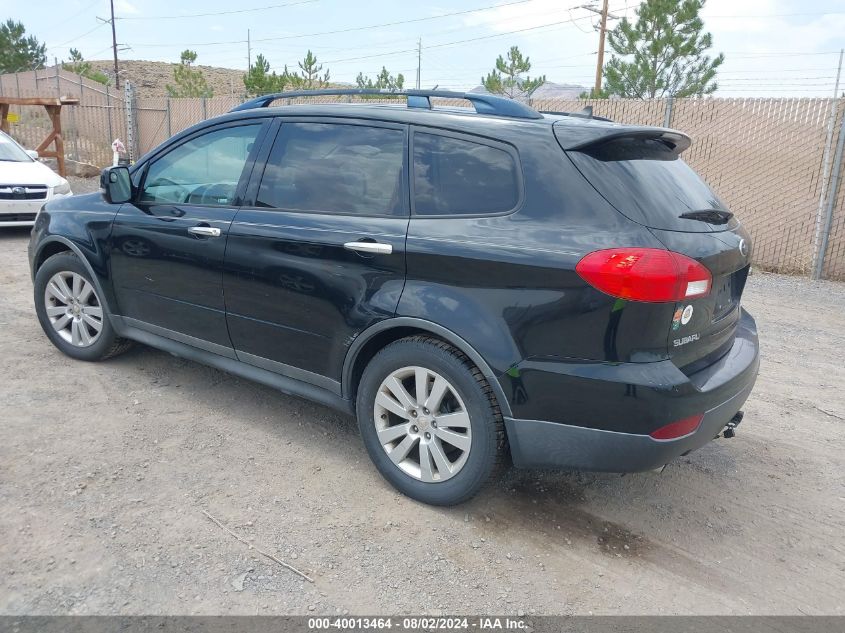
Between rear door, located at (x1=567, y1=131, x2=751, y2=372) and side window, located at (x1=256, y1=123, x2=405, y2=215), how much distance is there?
0.90 m

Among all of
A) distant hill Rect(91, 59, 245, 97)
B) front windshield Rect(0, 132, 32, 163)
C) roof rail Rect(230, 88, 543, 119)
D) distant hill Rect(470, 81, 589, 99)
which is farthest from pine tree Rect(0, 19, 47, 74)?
roof rail Rect(230, 88, 543, 119)

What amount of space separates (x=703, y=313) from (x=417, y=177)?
4.53 feet

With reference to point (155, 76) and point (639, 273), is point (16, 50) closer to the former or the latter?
point (155, 76)

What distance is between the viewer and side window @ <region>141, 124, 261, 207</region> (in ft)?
12.6

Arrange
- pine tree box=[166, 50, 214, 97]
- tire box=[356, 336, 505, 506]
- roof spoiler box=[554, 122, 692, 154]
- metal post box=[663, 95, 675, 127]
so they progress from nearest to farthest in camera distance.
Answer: roof spoiler box=[554, 122, 692, 154], tire box=[356, 336, 505, 506], metal post box=[663, 95, 675, 127], pine tree box=[166, 50, 214, 97]

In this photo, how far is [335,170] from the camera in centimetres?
342

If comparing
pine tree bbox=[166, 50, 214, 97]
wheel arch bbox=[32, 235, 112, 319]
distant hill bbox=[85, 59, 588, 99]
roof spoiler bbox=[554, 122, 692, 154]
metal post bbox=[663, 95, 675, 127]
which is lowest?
wheel arch bbox=[32, 235, 112, 319]

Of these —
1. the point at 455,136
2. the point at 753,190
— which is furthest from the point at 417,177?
the point at 753,190

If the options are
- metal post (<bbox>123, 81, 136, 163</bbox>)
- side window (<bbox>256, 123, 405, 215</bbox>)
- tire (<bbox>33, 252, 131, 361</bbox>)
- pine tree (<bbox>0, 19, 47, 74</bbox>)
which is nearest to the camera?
side window (<bbox>256, 123, 405, 215</bbox>)

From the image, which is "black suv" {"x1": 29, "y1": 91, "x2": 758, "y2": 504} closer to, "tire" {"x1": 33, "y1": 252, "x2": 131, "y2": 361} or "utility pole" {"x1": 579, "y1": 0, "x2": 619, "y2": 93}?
"tire" {"x1": 33, "y1": 252, "x2": 131, "y2": 361}

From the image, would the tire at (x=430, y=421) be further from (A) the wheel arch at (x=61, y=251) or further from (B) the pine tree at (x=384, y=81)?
(B) the pine tree at (x=384, y=81)

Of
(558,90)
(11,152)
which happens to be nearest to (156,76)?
(558,90)

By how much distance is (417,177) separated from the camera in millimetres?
3143

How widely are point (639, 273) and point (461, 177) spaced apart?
36.3 inches
